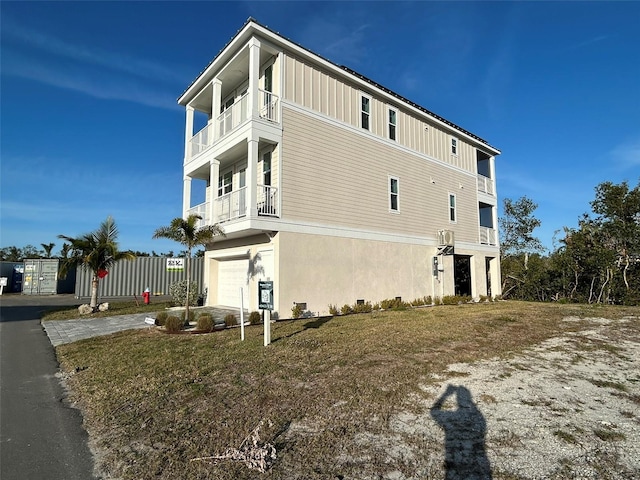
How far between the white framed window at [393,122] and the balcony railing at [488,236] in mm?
8621

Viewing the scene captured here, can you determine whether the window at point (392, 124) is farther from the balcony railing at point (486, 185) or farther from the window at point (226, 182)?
the balcony railing at point (486, 185)

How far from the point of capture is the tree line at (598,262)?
1791 cm

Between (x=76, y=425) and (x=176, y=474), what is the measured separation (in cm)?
206

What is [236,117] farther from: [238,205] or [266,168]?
[238,205]

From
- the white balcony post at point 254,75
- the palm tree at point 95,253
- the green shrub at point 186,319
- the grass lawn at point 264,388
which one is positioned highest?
the white balcony post at point 254,75

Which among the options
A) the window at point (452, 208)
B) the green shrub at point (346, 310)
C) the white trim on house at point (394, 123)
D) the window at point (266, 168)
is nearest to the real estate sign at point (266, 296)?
the green shrub at point (346, 310)

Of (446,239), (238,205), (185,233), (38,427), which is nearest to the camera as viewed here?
(38,427)

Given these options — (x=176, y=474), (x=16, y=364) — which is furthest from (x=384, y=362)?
(x=16, y=364)

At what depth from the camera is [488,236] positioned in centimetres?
2195

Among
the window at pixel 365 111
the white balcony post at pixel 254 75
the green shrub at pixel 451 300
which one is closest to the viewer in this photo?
the white balcony post at pixel 254 75

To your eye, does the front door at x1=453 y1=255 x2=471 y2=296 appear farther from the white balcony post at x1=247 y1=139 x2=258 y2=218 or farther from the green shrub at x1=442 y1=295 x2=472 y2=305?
the white balcony post at x1=247 y1=139 x2=258 y2=218

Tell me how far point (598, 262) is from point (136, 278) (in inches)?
1121

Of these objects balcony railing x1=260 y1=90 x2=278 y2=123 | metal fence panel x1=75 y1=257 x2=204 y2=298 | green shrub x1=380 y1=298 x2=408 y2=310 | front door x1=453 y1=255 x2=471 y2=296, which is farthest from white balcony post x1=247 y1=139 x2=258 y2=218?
metal fence panel x1=75 y1=257 x2=204 y2=298

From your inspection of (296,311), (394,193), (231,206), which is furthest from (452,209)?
(231,206)
